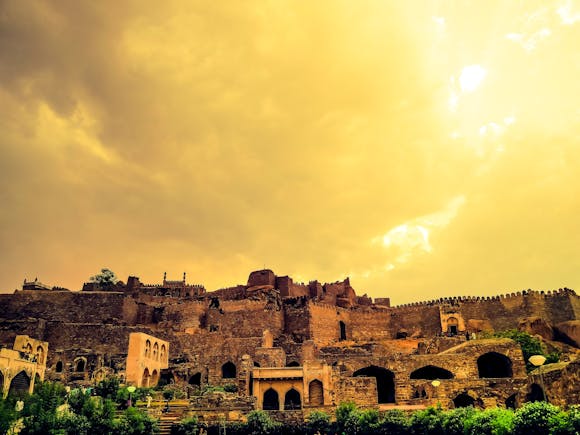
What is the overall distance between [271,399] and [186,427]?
20.9 feet

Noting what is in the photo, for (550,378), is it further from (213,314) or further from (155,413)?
(213,314)

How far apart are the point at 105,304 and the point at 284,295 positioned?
666 inches

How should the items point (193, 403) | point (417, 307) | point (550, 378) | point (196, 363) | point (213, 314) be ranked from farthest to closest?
1. point (417, 307)
2. point (213, 314)
3. point (196, 363)
4. point (193, 403)
5. point (550, 378)

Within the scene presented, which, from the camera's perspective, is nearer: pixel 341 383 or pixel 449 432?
pixel 449 432

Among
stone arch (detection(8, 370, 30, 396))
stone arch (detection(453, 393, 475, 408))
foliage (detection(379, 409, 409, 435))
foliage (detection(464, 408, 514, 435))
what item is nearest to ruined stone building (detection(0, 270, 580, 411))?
stone arch (detection(453, 393, 475, 408))

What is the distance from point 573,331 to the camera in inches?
1656

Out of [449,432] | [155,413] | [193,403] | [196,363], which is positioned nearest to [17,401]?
[155,413]

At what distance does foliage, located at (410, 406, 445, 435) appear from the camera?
79.9 ft

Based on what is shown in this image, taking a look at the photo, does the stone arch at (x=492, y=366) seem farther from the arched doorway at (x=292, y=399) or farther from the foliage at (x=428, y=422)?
the arched doorway at (x=292, y=399)

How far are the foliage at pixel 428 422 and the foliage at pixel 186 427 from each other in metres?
11.1

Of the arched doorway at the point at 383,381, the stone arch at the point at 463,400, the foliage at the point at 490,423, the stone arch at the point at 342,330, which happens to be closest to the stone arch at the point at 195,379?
the arched doorway at the point at 383,381

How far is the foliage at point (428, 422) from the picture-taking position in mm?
24364

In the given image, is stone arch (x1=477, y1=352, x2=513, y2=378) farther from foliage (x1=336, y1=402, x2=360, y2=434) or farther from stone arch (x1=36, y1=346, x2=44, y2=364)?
stone arch (x1=36, y1=346, x2=44, y2=364)

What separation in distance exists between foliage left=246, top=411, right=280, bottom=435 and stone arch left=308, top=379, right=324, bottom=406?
144 inches
